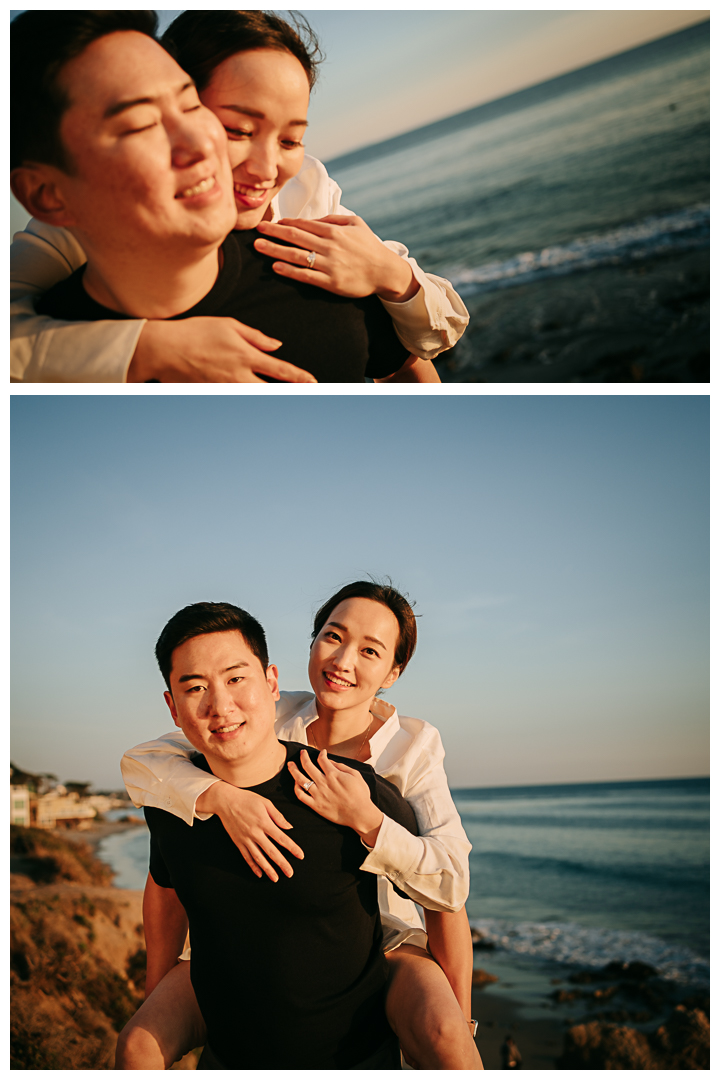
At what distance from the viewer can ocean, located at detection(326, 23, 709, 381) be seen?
902 centimetres

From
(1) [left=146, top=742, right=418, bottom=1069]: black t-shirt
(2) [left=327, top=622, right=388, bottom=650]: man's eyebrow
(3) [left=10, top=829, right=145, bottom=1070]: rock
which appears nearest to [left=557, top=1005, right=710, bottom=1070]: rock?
(3) [left=10, top=829, right=145, bottom=1070]: rock

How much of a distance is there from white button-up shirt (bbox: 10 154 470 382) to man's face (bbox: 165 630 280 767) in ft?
2.50

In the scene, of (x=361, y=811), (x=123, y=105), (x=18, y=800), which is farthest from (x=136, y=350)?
(x=18, y=800)

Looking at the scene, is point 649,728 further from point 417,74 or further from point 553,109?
point 553,109

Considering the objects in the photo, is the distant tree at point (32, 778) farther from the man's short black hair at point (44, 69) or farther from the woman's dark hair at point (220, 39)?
the woman's dark hair at point (220, 39)

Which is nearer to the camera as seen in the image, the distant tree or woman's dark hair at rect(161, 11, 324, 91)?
woman's dark hair at rect(161, 11, 324, 91)

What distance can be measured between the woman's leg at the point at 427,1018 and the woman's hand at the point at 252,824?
0.43m

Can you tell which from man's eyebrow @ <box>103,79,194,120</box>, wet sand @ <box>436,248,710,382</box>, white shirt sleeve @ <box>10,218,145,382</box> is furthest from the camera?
wet sand @ <box>436,248,710,382</box>

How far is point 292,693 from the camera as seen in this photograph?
233 centimetres

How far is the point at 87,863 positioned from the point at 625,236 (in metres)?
11.7

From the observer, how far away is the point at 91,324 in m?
1.58

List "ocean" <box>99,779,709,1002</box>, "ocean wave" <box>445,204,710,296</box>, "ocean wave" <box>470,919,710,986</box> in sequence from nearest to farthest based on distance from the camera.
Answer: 1. "ocean" <box>99,779,709,1002</box>
2. "ocean wave" <box>470,919,710,986</box>
3. "ocean wave" <box>445,204,710,296</box>

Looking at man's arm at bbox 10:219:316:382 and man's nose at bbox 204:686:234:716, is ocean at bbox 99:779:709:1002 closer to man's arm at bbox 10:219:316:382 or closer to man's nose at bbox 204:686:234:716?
man's nose at bbox 204:686:234:716

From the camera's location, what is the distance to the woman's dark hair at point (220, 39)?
1.67 m
